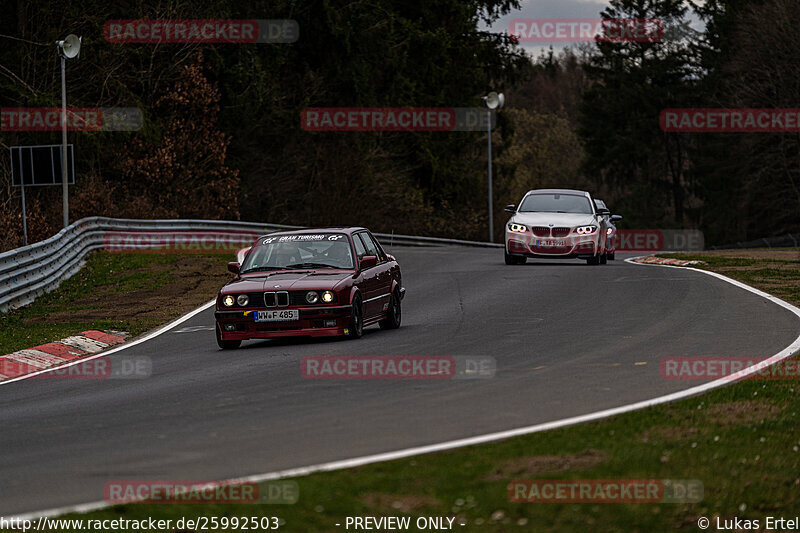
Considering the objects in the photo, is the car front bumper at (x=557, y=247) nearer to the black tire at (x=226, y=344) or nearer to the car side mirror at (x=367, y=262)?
the car side mirror at (x=367, y=262)

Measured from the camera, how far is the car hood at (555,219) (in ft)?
88.2

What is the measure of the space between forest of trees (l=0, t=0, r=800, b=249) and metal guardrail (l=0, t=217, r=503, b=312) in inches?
67.9

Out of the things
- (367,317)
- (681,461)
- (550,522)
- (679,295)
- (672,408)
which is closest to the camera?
(550,522)

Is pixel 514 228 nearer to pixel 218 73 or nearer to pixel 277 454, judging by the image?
pixel 277 454

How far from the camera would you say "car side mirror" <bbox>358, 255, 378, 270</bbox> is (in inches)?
622

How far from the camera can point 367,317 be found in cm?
1577

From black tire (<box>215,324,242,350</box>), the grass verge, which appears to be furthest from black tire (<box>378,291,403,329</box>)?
the grass verge

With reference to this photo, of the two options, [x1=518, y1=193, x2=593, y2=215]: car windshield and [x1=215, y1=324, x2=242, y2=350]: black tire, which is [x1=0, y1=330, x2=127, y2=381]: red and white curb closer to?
[x1=215, y1=324, x2=242, y2=350]: black tire

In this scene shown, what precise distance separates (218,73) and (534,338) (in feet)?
118

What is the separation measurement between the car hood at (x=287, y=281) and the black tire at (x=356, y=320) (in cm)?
37

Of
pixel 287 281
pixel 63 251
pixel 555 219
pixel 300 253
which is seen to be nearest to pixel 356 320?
pixel 287 281

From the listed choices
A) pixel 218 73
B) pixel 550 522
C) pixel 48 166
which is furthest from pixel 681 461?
pixel 218 73

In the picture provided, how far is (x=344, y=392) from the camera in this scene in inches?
423

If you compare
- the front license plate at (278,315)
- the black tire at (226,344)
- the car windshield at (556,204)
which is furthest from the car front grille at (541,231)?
the front license plate at (278,315)
